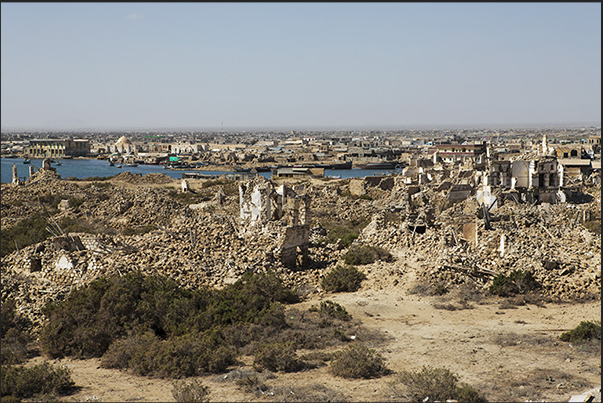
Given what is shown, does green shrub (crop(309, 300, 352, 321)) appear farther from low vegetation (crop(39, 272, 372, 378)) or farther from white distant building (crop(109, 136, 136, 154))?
white distant building (crop(109, 136, 136, 154))

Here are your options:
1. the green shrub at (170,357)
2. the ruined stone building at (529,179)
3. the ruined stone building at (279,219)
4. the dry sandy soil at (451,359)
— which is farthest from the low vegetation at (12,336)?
the ruined stone building at (529,179)

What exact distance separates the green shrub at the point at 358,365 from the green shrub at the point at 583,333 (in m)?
3.37

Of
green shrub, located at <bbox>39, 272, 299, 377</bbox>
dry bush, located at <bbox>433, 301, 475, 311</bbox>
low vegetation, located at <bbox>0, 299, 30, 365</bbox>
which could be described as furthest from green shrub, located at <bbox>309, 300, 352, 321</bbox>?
low vegetation, located at <bbox>0, 299, 30, 365</bbox>

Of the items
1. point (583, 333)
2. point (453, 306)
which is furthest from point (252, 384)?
point (583, 333)

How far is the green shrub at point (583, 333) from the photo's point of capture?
33.1 feet

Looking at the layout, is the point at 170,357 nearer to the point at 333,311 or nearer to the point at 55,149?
the point at 333,311

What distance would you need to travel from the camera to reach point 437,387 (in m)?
8.01

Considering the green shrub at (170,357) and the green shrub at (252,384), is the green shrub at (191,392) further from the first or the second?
the green shrub at (170,357)

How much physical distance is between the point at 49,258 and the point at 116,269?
1.71 metres

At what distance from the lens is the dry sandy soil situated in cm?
825

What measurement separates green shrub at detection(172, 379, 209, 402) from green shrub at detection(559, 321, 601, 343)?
19.8 ft

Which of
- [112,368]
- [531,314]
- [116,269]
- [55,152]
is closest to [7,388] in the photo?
[112,368]

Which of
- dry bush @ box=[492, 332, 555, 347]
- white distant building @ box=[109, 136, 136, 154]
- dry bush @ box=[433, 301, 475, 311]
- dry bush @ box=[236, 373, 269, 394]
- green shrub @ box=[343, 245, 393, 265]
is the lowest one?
dry bush @ box=[433, 301, 475, 311]

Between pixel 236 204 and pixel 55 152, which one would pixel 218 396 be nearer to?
pixel 236 204
